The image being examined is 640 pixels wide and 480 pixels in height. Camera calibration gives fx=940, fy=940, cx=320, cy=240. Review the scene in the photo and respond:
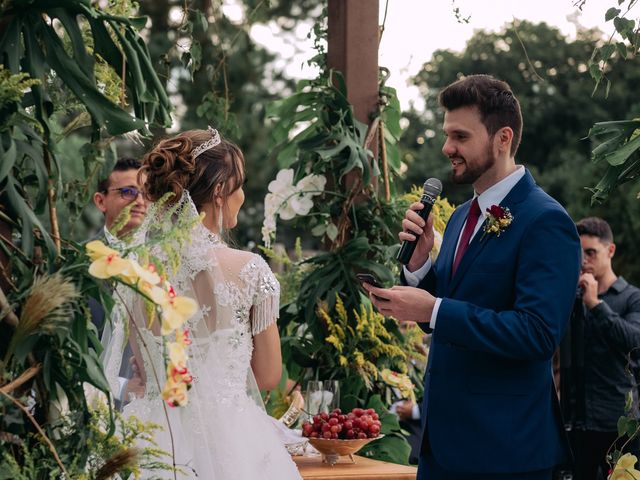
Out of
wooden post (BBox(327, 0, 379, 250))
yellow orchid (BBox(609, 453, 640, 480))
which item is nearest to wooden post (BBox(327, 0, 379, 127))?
wooden post (BBox(327, 0, 379, 250))

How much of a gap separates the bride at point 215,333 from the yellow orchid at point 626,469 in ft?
3.08

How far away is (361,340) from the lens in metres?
3.88

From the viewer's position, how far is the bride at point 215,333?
2711mm

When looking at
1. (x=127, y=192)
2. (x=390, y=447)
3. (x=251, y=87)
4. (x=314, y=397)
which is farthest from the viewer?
(x=251, y=87)

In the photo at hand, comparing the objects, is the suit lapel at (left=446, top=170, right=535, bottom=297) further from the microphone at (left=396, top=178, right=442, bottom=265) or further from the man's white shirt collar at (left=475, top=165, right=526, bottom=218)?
the microphone at (left=396, top=178, right=442, bottom=265)

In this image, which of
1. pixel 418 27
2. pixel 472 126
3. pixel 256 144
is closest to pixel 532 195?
pixel 472 126

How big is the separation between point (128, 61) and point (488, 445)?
1.45 meters

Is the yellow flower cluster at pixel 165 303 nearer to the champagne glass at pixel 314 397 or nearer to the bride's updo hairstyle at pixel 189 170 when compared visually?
the bride's updo hairstyle at pixel 189 170

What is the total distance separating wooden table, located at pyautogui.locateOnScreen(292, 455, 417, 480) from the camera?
322 cm

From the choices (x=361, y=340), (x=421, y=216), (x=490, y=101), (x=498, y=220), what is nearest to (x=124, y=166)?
(x=361, y=340)

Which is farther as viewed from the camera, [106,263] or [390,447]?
[390,447]

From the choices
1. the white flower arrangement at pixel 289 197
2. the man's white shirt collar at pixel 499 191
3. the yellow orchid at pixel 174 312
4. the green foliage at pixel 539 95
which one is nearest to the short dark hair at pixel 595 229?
the white flower arrangement at pixel 289 197

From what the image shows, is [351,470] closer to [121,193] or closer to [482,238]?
[482,238]

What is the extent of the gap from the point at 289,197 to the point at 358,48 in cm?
70
